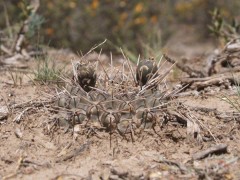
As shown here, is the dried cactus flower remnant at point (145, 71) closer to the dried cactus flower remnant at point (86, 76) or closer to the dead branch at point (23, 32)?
the dried cactus flower remnant at point (86, 76)

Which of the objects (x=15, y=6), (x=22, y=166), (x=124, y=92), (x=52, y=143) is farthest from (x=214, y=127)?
(x=15, y=6)

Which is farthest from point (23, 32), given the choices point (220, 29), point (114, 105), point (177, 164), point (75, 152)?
point (177, 164)

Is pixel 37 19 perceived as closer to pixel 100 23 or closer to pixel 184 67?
pixel 184 67

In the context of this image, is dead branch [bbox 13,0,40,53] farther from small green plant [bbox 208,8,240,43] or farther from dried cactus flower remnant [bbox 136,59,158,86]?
dried cactus flower remnant [bbox 136,59,158,86]

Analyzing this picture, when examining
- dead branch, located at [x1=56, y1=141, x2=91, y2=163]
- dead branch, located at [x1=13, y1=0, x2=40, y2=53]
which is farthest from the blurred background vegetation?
dead branch, located at [x1=56, y1=141, x2=91, y2=163]

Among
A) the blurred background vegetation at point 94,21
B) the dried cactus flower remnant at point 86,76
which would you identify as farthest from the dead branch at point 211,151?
the blurred background vegetation at point 94,21

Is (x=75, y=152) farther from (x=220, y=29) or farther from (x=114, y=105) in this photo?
(x=220, y=29)
